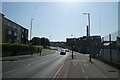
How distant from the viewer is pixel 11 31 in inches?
3777

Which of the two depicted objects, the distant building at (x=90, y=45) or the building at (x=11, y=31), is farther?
the building at (x=11, y=31)

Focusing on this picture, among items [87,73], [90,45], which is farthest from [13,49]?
[87,73]

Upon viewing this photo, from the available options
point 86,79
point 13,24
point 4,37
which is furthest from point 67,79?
point 13,24

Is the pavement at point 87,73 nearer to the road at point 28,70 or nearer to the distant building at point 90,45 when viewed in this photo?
the road at point 28,70

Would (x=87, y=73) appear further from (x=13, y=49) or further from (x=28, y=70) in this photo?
(x=13, y=49)

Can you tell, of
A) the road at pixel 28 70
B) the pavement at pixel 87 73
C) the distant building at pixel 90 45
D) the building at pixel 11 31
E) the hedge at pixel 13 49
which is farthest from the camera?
the building at pixel 11 31

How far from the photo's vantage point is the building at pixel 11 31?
278ft

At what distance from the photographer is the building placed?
84875 mm

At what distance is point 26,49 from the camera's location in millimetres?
68938

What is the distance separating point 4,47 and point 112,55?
27.2 m

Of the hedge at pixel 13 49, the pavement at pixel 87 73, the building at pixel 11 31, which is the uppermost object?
the building at pixel 11 31

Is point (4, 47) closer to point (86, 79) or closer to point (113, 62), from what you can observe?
point (113, 62)

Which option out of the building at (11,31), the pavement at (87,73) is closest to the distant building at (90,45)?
the pavement at (87,73)

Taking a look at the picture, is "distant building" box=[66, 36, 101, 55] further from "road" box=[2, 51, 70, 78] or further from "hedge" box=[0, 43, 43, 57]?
"road" box=[2, 51, 70, 78]
